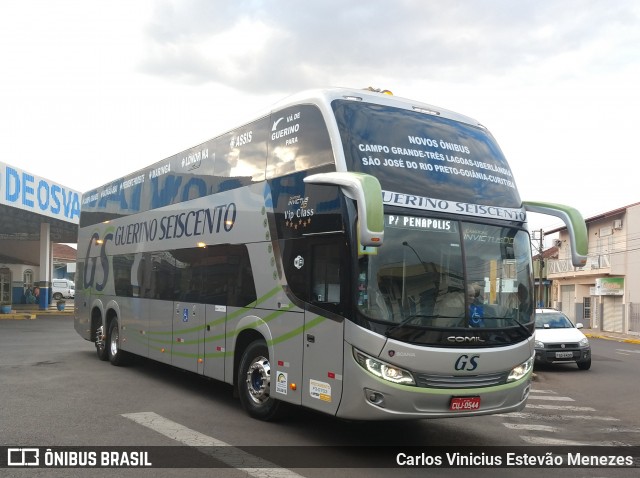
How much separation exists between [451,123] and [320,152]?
6.02 ft

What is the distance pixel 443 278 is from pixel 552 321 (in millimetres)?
12015

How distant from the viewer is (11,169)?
2742cm

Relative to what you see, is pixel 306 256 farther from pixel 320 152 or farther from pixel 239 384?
pixel 239 384

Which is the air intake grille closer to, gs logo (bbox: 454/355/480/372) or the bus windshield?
gs logo (bbox: 454/355/480/372)

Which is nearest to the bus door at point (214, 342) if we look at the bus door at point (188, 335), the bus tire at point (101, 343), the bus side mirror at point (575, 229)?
the bus door at point (188, 335)

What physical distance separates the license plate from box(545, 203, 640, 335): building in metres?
36.2

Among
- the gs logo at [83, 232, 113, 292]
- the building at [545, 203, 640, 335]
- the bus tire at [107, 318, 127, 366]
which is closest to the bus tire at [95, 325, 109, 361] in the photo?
the bus tire at [107, 318, 127, 366]

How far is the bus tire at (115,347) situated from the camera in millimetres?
14328

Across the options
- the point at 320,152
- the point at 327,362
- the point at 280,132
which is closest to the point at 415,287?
the point at 327,362

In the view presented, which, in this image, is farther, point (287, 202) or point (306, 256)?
point (287, 202)

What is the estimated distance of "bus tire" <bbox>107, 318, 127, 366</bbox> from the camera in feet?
47.0

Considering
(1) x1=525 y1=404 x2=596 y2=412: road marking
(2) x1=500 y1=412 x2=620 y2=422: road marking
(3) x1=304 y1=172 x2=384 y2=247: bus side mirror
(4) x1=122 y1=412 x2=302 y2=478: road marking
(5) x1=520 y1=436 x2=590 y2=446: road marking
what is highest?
(3) x1=304 y1=172 x2=384 y2=247: bus side mirror

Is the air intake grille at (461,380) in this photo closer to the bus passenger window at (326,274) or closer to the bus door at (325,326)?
the bus door at (325,326)

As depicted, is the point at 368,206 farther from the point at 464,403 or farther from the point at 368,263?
the point at 464,403
